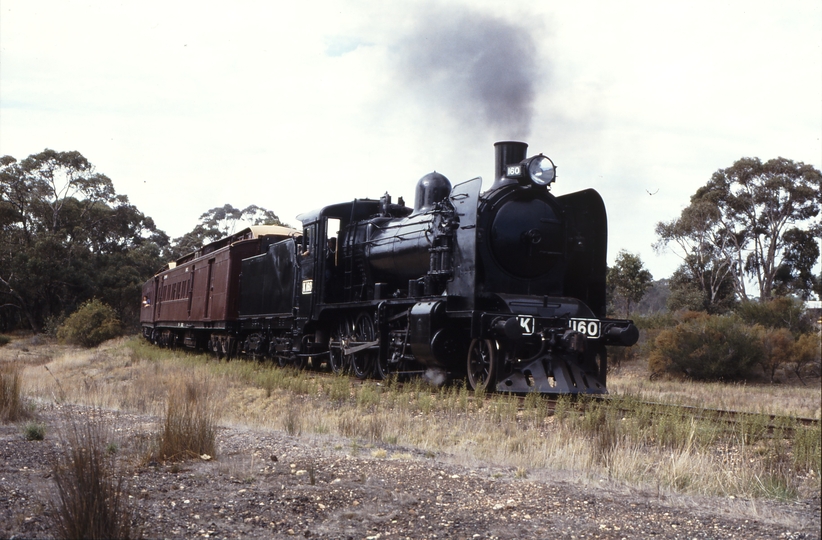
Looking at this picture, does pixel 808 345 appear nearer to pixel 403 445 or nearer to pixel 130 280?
pixel 403 445

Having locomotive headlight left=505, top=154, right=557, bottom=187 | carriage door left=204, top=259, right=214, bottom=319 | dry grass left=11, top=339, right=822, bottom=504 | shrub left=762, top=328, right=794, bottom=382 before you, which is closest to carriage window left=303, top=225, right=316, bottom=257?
dry grass left=11, top=339, right=822, bottom=504

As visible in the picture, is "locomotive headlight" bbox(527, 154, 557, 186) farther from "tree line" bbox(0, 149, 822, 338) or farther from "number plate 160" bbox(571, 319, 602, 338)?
"tree line" bbox(0, 149, 822, 338)

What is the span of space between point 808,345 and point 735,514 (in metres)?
11.5

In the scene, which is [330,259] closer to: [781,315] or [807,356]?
[807,356]

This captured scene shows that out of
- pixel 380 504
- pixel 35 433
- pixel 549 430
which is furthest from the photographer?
pixel 549 430

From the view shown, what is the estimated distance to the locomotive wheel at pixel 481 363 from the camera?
983cm

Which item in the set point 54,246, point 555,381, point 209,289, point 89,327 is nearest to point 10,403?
point 555,381

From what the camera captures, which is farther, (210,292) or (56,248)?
(56,248)

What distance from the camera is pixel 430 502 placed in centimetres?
459

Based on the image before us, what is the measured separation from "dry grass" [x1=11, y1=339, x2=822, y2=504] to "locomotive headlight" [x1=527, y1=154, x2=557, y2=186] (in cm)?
335

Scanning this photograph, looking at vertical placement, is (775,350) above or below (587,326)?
below

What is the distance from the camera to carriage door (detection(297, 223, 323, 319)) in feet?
46.2

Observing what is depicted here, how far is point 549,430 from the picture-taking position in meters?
7.31

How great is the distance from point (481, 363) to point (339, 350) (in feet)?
15.0
